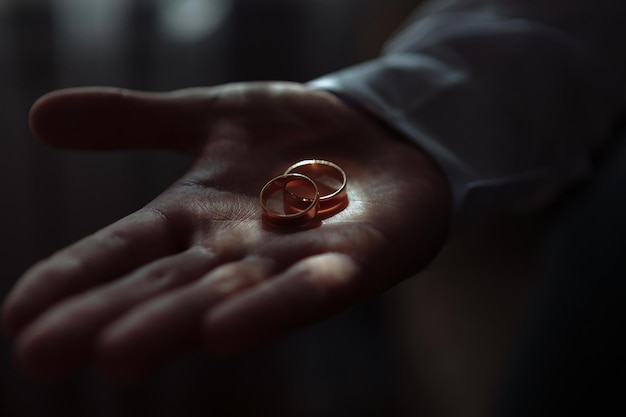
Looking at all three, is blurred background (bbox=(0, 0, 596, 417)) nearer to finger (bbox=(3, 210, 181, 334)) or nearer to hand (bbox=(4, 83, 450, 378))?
hand (bbox=(4, 83, 450, 378))

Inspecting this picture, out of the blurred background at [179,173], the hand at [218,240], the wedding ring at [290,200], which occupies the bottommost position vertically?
the blurred background at [179,173]

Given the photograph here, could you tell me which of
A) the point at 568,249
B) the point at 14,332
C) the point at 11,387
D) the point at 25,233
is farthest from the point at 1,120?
the point at 568,249

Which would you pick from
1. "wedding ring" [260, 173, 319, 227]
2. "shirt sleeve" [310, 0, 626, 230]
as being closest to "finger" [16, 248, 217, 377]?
"wedding ring" [260, 173, 319, 227]

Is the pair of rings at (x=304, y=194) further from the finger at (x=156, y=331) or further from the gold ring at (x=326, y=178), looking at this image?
the finger at (x=156, y=331)

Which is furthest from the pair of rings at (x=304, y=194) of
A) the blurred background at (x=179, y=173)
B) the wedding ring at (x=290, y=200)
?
the blurred background at (x=179, y=173)

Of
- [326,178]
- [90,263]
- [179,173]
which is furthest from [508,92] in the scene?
[179,173]

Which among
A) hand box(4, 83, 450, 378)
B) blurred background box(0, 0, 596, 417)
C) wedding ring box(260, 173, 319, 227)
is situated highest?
hand box(4, 83, 450, 378)

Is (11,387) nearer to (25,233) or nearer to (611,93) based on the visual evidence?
(25,233)
